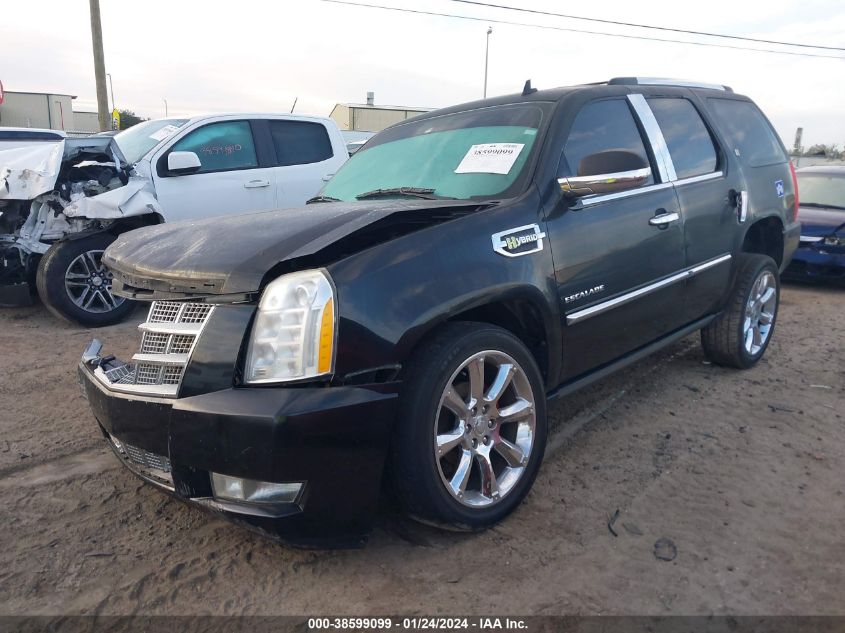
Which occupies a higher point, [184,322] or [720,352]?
[184,322]

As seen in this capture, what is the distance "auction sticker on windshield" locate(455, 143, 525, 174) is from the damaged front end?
151 inches

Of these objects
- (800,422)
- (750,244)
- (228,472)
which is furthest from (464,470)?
(750,244)

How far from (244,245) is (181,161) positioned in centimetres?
417

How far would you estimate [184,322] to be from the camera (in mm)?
2383

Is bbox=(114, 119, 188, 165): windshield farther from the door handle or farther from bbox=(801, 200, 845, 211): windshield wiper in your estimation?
bbox=(801, 200, 845, 211): windshield wiper

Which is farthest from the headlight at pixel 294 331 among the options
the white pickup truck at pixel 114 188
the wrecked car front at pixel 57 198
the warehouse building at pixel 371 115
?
the warehouse building at pixel 371 115

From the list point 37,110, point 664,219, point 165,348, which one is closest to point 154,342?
point 165,348

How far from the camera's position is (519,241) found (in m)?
2.76

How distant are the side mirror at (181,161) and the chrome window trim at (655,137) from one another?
4142mm

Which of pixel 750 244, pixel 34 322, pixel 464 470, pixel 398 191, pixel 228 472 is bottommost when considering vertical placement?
pixel 34 322

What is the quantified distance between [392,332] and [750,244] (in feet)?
11.7

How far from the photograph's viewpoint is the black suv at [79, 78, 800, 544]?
7.13 ft

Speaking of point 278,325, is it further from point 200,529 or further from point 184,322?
point 200,529

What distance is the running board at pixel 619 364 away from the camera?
10.3 ft
